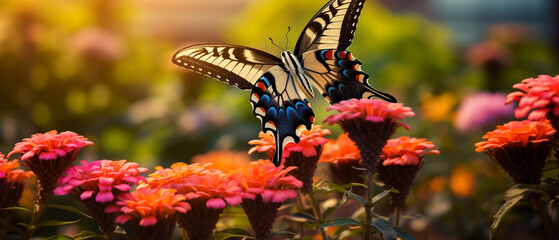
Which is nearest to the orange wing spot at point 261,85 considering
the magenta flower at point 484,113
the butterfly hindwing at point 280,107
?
the butterfly hindwing at point 280,107

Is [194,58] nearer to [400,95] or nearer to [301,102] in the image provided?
[301,102]

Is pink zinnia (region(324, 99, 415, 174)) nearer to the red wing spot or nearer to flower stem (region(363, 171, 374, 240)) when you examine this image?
flower stem (region(363, 171, 374, 240))

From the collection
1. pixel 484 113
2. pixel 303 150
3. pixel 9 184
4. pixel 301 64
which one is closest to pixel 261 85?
pixel 301 64

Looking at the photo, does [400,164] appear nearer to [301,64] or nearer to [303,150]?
[303,150]

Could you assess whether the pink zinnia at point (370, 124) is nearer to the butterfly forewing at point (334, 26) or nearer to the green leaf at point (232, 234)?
the green leaf at point (232, 234)

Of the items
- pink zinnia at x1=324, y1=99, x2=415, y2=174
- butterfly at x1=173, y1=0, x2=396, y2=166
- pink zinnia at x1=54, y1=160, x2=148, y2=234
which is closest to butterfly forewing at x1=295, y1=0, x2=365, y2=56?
butterfly at x1=173, y1=0, x2=396, y2=166

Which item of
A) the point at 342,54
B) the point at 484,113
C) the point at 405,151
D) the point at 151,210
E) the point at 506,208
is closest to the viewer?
the point at 151,210

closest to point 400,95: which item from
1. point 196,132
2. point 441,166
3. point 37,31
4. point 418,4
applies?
point 441,166

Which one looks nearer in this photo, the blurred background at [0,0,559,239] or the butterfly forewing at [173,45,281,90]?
the butterfly forewing at [173,45,281,90]
